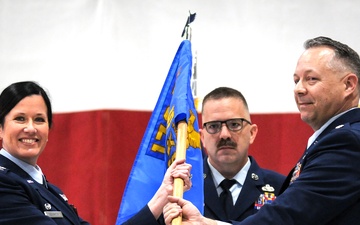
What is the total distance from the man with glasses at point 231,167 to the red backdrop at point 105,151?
0.96m

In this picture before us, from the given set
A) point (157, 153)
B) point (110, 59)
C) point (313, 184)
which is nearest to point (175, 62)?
point (157, 153)

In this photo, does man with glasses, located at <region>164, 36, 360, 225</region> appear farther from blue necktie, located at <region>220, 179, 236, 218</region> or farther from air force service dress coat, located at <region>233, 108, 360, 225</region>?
blue necktie, located at <region>220, 179, 236, 218</region>

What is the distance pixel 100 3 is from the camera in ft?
16.2

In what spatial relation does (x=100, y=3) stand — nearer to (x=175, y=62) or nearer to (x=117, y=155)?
(x=117, y=155)

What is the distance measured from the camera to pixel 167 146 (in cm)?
345

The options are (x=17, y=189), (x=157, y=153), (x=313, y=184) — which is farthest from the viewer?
(x=157, y=153)

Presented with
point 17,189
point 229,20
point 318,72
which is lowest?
point 17,189

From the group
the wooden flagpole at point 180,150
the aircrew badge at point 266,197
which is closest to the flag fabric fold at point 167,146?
the wooden flagpole at point 180,150

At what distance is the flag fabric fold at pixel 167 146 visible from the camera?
3.35m

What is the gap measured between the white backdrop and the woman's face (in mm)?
1453

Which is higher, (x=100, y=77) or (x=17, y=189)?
(x=100, y=77)

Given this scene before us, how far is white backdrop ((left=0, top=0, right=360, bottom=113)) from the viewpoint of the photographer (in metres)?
4.89

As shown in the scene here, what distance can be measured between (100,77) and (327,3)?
138cm

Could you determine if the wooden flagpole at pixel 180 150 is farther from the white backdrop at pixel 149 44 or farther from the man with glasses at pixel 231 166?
the white backdrop at pixel 149 44
